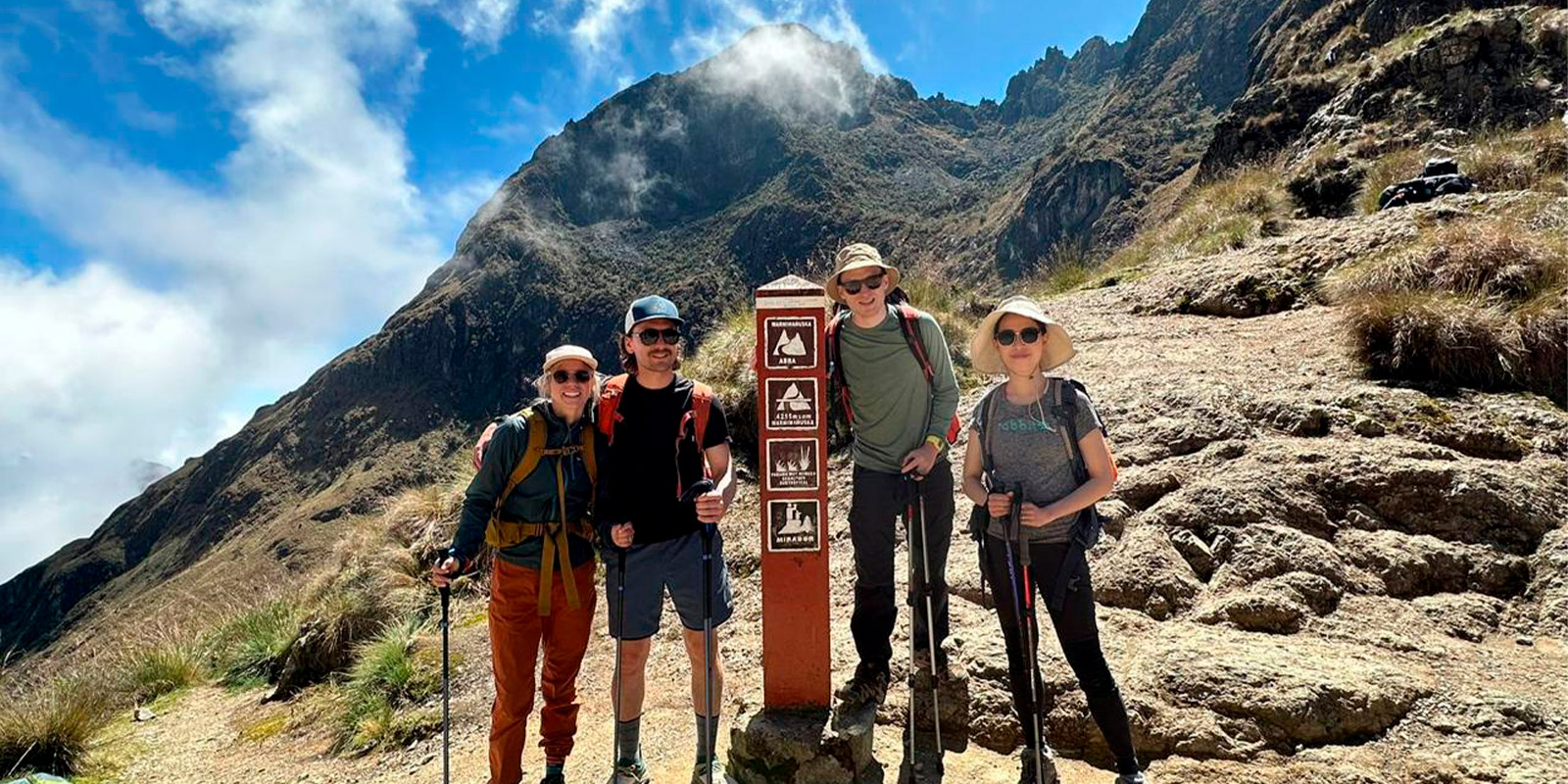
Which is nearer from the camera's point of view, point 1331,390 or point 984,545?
point 984,545

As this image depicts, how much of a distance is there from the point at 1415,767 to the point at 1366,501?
225cm

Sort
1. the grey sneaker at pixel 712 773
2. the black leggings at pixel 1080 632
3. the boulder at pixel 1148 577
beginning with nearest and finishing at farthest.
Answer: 1. the black leggings at pixel 1080 632
2. the grey sneaker at pixel 712 773
3. the boulder at pixel 1148 577

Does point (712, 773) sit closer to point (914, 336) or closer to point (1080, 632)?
point (1080, 632)

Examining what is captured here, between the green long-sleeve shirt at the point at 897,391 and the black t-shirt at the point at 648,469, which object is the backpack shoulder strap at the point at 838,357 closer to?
the green long-sleeve shirt at the point at 897,391

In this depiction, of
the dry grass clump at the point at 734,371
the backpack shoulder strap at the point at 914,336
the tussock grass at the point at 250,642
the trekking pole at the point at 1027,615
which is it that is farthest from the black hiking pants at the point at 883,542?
the tussock grass at the point at 250,642

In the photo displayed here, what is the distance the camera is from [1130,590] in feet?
16.0

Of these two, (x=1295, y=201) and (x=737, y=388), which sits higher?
(x=1295, y=201)

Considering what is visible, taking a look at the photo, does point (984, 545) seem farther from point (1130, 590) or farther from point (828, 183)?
point (828, 183)

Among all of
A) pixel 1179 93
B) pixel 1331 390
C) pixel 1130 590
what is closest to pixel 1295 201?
pixel 1331 390

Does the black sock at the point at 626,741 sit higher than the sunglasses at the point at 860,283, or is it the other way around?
the sunglasses at the point at 860,283

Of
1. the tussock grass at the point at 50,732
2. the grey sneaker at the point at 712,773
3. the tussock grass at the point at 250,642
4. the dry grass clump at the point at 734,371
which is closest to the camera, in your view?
the grey sneaker at the point at 712,773

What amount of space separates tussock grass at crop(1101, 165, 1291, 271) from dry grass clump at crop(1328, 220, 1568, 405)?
401 cm

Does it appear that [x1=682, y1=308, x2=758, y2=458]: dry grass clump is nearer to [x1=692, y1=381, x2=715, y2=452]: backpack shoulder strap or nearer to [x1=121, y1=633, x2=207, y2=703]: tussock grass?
[x1=692, y1=381, x2=715, y2=452]: backpack shoulder strap

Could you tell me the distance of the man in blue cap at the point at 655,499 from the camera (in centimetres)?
363
